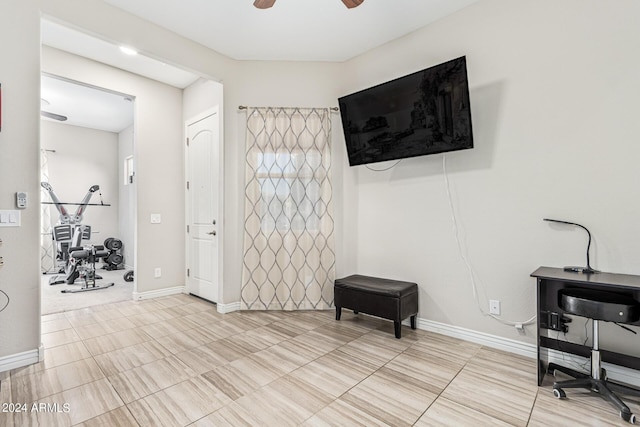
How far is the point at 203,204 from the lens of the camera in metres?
4.08

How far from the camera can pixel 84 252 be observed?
4824mm

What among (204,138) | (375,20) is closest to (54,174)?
(204,138)

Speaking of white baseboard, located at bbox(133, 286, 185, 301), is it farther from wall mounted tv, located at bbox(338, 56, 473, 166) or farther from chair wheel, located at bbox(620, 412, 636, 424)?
chair wheel, located at bbox(620, 412, 636, 424)

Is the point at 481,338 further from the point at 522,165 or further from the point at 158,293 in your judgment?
the point at 158,293

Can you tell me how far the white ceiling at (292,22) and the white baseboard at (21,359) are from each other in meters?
2.90

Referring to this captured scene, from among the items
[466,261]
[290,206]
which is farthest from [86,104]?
[466,261]

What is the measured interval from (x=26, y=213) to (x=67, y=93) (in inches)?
133

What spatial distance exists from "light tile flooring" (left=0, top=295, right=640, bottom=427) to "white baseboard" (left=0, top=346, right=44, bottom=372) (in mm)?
73

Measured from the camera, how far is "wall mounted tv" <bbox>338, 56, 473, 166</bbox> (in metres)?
2.45

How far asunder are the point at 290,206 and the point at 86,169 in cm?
550

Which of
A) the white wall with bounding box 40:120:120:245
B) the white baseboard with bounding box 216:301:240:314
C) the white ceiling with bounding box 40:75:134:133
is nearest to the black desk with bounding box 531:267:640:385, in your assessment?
the white baseboard with bounding box 216:301:240:314

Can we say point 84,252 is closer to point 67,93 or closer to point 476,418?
point 67,93

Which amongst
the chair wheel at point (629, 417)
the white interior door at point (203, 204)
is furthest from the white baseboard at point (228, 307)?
the chair wheel at point (629, 417)

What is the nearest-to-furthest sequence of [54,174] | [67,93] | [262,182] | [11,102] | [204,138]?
[11,102] < [262,182] < [204,138] < [67,93] < [54,174]
